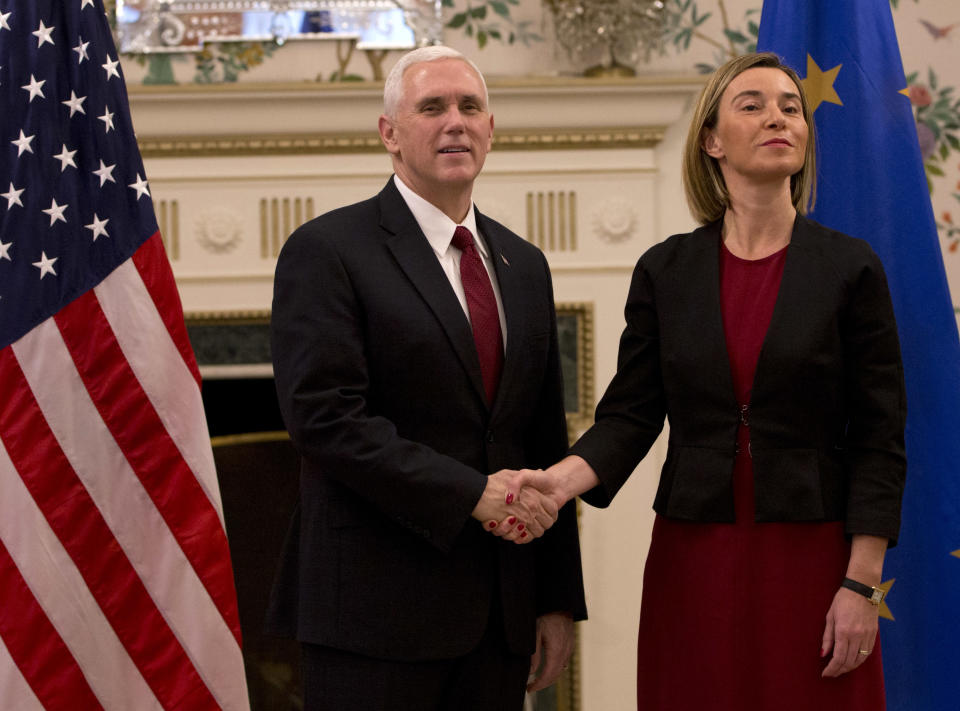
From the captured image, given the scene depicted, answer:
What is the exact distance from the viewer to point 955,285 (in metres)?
2.97

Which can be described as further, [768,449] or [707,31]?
[707,31]

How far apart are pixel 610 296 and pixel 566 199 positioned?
28 centimetres

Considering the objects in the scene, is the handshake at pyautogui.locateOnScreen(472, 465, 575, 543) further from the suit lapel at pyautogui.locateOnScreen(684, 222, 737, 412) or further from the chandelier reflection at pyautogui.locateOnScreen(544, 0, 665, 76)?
the chandelier reflection at pyautogui.locateOnScreen(544, 0, 665, 76)

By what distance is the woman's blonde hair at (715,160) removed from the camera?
1552 mm

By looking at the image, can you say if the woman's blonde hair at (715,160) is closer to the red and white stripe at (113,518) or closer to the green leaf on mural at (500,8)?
the red and white stripe at (113,518)

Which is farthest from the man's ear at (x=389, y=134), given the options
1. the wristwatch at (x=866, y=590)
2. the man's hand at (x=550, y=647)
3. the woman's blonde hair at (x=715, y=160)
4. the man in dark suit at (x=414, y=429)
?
the wristwatch at (x=866, y=590)

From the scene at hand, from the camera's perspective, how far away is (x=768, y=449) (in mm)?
1412

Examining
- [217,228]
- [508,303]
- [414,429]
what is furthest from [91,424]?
[217,228]

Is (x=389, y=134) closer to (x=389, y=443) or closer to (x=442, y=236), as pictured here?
(x=442, y=236)

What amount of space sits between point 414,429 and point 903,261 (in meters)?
0.92

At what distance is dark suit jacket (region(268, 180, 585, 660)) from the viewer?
4.71 feet

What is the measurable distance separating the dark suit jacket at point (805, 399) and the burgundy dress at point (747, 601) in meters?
0.02

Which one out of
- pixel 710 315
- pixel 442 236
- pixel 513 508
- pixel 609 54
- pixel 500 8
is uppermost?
pixel 500 8

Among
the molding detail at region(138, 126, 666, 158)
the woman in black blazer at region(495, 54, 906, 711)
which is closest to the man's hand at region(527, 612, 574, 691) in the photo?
the woman in black blazer at region(495, 54, 906, 711)
